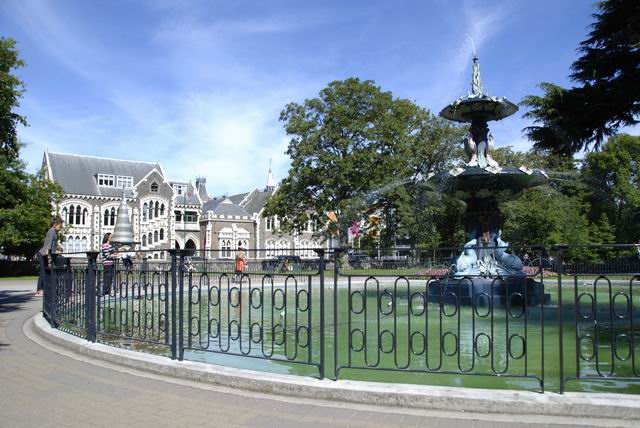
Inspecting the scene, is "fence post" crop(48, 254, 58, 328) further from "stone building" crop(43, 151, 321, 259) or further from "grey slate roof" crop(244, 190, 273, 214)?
"grey slate roof" crop(244, 190, 273, 214)

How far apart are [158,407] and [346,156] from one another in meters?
33.8

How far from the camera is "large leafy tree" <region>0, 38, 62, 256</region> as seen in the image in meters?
15.8

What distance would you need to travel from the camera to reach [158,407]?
4871mm

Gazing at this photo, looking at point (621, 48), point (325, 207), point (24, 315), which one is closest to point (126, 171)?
point (325, 207)

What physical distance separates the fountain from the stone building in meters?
37.9

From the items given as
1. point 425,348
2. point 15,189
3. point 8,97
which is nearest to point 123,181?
point 15,189

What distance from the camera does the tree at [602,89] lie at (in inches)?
508

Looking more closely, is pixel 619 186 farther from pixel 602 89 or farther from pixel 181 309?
pixel 181 309

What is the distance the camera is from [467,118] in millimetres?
15438

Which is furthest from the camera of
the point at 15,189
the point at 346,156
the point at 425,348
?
the point at 346,156

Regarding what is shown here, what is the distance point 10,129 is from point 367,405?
1555cm

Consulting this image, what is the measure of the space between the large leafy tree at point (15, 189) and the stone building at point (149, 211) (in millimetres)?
10953

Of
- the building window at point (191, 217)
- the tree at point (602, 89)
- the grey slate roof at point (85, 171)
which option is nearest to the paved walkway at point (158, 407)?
the tree at point (602, 89)

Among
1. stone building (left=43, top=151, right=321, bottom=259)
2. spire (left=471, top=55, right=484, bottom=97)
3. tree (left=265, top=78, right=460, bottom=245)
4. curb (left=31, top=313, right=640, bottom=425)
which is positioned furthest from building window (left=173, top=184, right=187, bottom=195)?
curb (left=31, top=313, right=640, bottom=425)
